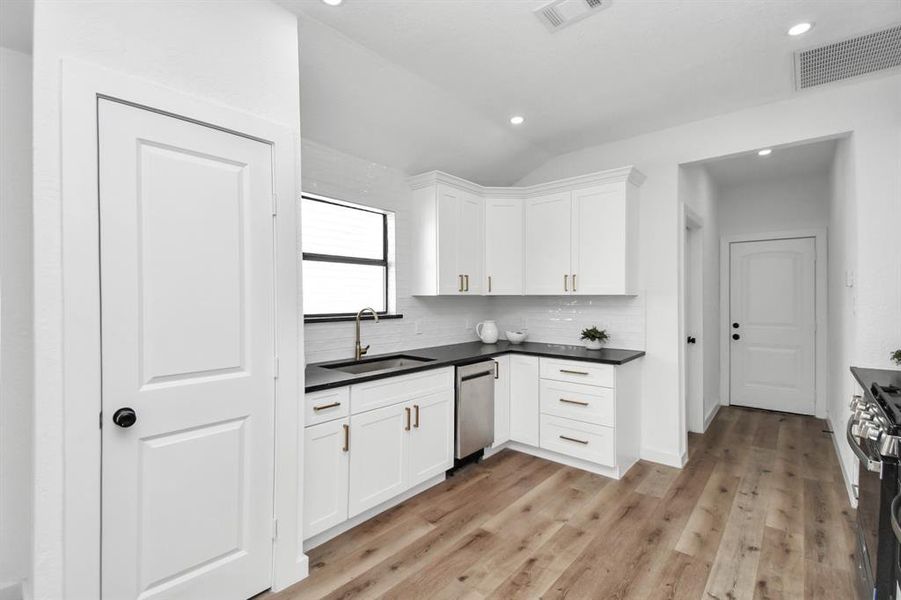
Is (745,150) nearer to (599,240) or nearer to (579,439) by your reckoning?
(599,240)

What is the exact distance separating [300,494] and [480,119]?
290 centimetres

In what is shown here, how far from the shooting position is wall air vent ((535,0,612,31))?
2113mm

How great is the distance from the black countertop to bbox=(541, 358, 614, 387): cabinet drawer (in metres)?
0.06

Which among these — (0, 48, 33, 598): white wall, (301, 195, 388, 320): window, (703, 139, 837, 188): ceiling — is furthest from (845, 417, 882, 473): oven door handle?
(0, 48, 33, 598): white wall

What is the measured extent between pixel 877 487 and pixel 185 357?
268 centimetres

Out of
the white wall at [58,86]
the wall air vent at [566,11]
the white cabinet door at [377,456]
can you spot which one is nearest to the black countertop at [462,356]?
the white cabinet door at [377,456]

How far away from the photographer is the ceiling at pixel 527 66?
2.20 m

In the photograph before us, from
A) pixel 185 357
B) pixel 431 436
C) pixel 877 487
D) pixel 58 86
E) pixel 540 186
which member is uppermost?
pixel 540 186

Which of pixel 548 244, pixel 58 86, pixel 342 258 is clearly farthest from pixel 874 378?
pixel 58 86

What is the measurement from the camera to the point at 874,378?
7.54 feet

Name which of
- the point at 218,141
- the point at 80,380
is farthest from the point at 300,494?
the point at 218,141

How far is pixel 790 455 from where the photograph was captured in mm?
3738

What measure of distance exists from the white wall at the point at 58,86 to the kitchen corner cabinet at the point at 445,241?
197cm

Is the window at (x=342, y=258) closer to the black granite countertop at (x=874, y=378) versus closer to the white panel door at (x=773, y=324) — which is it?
the black granite countertop at (x=874, y=378)
